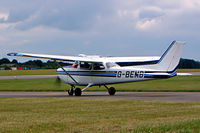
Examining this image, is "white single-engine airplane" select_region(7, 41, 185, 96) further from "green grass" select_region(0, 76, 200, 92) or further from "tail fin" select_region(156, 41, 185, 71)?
"green grass" select_region(0, 76, 200, 92)

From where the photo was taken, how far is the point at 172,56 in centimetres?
2216

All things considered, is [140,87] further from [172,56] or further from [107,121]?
[107,121]

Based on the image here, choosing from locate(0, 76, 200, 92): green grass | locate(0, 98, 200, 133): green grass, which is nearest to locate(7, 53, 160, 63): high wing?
locate(0, 76, 200, 92): green grass

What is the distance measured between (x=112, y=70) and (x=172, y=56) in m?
3.97

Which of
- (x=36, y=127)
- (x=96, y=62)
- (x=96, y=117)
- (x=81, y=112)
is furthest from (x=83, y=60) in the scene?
(x=36, y=127)

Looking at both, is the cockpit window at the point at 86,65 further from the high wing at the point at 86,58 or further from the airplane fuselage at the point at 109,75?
the high wing at the point at 86,58

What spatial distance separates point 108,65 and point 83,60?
1.64 metres

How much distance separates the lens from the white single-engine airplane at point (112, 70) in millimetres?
22203

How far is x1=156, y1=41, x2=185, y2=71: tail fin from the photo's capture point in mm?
22016

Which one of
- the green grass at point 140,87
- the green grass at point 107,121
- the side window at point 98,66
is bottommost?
the green grass at point 107,121

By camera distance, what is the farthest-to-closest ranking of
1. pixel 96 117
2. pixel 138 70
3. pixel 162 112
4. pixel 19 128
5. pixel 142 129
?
pixel 138 70, pixel 162 112, pixel 96 117, pixel 19 128, pixel 142 129

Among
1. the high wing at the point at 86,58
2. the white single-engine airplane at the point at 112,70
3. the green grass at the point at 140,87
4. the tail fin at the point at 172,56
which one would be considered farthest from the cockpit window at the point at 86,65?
the tail fin at the point at 172,56

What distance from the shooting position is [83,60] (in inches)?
952

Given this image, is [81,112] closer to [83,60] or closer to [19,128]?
[19,128]
